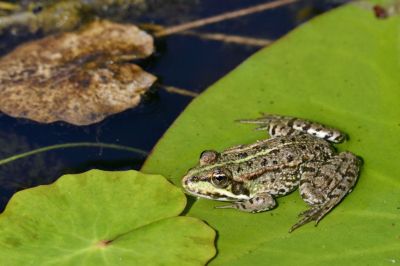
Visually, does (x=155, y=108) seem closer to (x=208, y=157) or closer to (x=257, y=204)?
(x=208, y=157)

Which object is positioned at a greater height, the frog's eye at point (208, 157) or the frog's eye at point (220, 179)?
the frog's eye at point (208, 157)

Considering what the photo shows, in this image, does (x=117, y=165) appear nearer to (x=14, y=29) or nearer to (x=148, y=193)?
(x=148, y=193)

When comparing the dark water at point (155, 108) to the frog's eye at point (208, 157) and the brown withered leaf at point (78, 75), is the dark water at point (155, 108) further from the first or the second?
the frog's eye at point (208, 157)

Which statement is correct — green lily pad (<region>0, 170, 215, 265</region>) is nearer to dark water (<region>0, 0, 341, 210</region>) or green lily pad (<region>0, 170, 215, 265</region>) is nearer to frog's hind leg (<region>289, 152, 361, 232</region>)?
dark water (<region>0, 0, 341, 210</region>)

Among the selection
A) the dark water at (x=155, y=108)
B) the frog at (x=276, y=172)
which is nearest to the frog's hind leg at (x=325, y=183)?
the frog at (x=276, y=172)

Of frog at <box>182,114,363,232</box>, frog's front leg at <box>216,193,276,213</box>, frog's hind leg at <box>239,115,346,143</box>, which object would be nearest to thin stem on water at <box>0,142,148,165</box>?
frog at <box>182,114,363,232</box>

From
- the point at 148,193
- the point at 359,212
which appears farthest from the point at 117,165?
the point at 359,212
